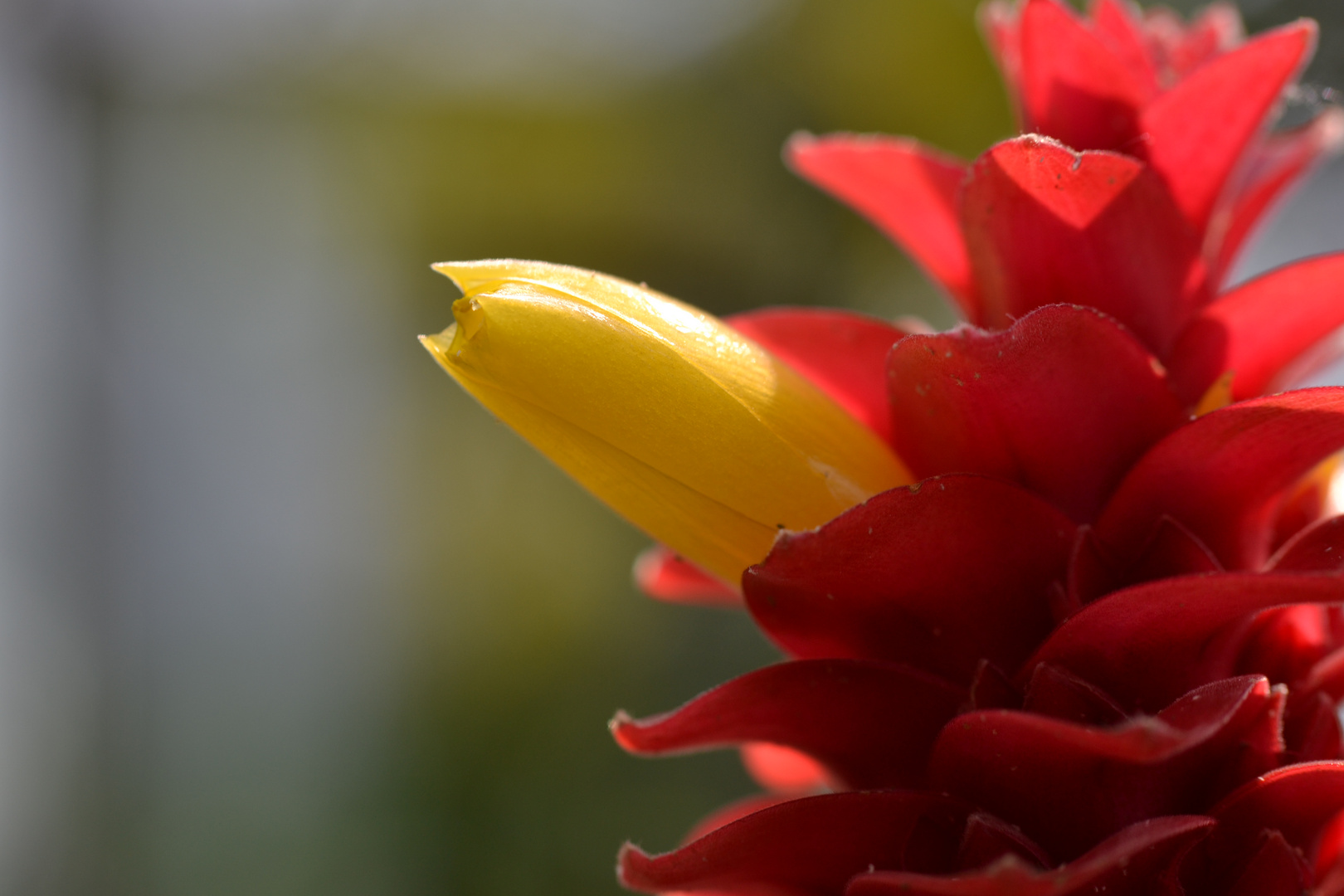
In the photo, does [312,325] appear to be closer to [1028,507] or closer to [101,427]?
[101,427]

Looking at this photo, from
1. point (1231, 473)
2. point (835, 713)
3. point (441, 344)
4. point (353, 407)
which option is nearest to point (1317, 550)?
point (1231, 473)

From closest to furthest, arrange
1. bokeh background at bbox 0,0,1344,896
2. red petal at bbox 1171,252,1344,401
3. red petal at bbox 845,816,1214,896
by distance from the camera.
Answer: red petal at bbox 845,816,1214,896 → red petal at bbox 1171,252,1344,401 → bokeh background at bbox 0,0,1344,896

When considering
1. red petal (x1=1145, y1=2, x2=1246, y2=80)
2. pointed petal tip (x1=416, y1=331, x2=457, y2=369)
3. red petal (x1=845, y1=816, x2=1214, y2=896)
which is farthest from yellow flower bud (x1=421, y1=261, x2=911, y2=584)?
red petal (x1=1145, y1=2, x2=1246, y2=80)

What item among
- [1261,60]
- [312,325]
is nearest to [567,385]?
[1261,60]

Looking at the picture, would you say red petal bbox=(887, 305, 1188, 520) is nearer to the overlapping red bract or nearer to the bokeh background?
the overlapping red bract

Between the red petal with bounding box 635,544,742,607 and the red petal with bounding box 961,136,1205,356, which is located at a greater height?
the red petal with bounding box 961,136,1205,356

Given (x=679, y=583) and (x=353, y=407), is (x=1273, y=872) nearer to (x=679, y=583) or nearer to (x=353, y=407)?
(x=679, y=583)

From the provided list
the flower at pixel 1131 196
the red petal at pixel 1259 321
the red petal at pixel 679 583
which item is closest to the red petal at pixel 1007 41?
the flower at pixel 1131 196
